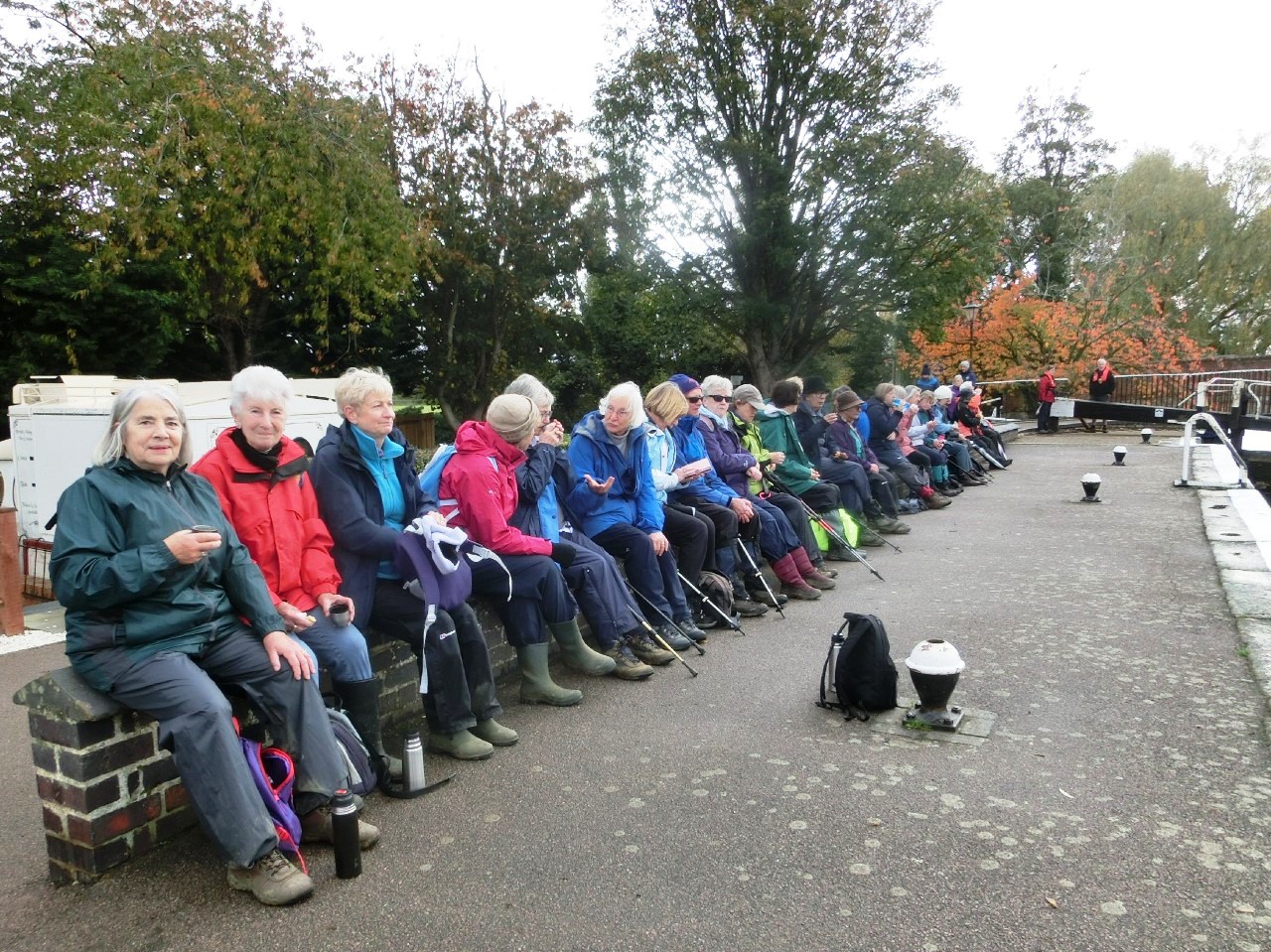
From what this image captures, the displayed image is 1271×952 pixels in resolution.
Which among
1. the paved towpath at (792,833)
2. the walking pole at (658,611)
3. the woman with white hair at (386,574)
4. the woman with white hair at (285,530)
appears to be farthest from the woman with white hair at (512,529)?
the woman with white hair at (285,530)

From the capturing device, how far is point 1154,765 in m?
3.98

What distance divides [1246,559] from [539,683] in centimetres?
637

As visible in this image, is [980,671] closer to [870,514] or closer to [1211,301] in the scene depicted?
[870,514]

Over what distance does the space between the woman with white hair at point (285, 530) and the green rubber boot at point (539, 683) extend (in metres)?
1.05

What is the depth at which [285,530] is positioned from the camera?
3.81 meters

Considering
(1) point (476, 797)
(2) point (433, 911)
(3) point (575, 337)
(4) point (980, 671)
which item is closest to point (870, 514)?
(4) point (980, 671)

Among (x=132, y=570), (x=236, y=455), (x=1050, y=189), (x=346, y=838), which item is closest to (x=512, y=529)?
(x=236, y=455)

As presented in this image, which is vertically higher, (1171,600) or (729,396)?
(729,396)

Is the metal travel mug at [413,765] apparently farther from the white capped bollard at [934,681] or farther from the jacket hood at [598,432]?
the jacket hood at [598,432]

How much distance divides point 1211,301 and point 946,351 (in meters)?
9.31

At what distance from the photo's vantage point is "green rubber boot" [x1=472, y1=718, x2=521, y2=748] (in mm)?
4312

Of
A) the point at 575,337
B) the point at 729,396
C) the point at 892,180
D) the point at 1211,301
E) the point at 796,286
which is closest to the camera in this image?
the point at 729,396

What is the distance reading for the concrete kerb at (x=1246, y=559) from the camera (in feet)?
18.1

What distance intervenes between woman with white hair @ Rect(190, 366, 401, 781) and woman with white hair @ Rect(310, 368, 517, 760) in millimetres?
216
